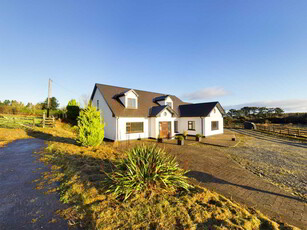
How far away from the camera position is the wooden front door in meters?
17.0

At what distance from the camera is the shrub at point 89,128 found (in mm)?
8789

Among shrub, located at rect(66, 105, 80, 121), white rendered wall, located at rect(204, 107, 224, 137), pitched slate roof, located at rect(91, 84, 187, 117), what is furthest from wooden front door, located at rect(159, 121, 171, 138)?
shrub, located at rect(66, 105, 80, 121)

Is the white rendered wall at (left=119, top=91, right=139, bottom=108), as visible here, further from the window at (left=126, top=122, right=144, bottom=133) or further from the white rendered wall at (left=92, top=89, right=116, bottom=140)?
the window at (left=126, top=122, right=144, bottom=133)

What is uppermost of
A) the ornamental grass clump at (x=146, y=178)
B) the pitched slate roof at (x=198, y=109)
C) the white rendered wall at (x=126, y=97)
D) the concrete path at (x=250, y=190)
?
the white rendered wall at (x=126, y=97)

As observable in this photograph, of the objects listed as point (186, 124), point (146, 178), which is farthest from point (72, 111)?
point (146, 178)

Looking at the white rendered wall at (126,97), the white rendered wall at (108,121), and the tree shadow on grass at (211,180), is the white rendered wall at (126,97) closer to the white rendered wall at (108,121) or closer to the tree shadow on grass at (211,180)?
the white rendered wall at (108,121)

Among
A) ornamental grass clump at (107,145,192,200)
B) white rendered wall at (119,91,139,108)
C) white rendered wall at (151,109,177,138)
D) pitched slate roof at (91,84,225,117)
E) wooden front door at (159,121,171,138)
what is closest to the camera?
ornamental grass clump at (107,145,192,200)

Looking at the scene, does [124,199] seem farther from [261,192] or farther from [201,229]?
[261,192]

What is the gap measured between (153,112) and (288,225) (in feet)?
49.1

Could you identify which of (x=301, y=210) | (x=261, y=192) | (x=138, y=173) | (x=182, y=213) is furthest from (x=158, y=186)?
(x=301, y=210)

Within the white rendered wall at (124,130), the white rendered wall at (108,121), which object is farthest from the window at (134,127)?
the white rendered wall at (108,121)

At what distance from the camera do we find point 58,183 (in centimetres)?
447

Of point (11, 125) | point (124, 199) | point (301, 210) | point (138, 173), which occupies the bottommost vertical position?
point (301, 210)

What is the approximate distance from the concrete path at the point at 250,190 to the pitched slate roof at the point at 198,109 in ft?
38.5
